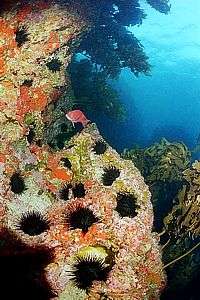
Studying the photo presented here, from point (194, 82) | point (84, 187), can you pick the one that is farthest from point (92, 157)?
point (194, 82)

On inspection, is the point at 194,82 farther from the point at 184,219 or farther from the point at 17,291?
the point at 17,291

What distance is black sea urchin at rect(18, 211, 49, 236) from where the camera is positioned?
6.19 m

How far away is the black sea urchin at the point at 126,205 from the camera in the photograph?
7106 millimetres

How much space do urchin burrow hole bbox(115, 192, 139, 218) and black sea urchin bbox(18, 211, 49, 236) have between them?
1610mm

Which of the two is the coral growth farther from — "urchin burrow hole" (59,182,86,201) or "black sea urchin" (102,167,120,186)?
"urchin burrow hole" (59,182,86,201)

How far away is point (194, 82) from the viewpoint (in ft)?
179

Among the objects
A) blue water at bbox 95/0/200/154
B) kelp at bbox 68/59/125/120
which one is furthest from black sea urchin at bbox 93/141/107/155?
blue water at bbox 95/0/200/154

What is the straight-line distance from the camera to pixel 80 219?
21.6ft

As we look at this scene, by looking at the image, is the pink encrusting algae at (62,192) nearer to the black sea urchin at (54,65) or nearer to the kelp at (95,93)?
the black sea urchin at (54,65)

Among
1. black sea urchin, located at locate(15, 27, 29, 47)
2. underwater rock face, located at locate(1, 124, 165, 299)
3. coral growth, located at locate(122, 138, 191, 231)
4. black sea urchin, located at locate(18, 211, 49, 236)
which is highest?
black sea urchin, located at locate(15, 27, 29, 47)

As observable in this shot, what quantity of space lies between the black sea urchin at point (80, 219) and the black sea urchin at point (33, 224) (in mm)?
470

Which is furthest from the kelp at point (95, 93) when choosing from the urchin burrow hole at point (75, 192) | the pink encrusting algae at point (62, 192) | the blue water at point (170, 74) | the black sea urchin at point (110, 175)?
the urchin burrow hole at point (75, 192)

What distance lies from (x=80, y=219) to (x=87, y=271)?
1.20 m

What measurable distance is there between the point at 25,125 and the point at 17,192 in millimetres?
1836
